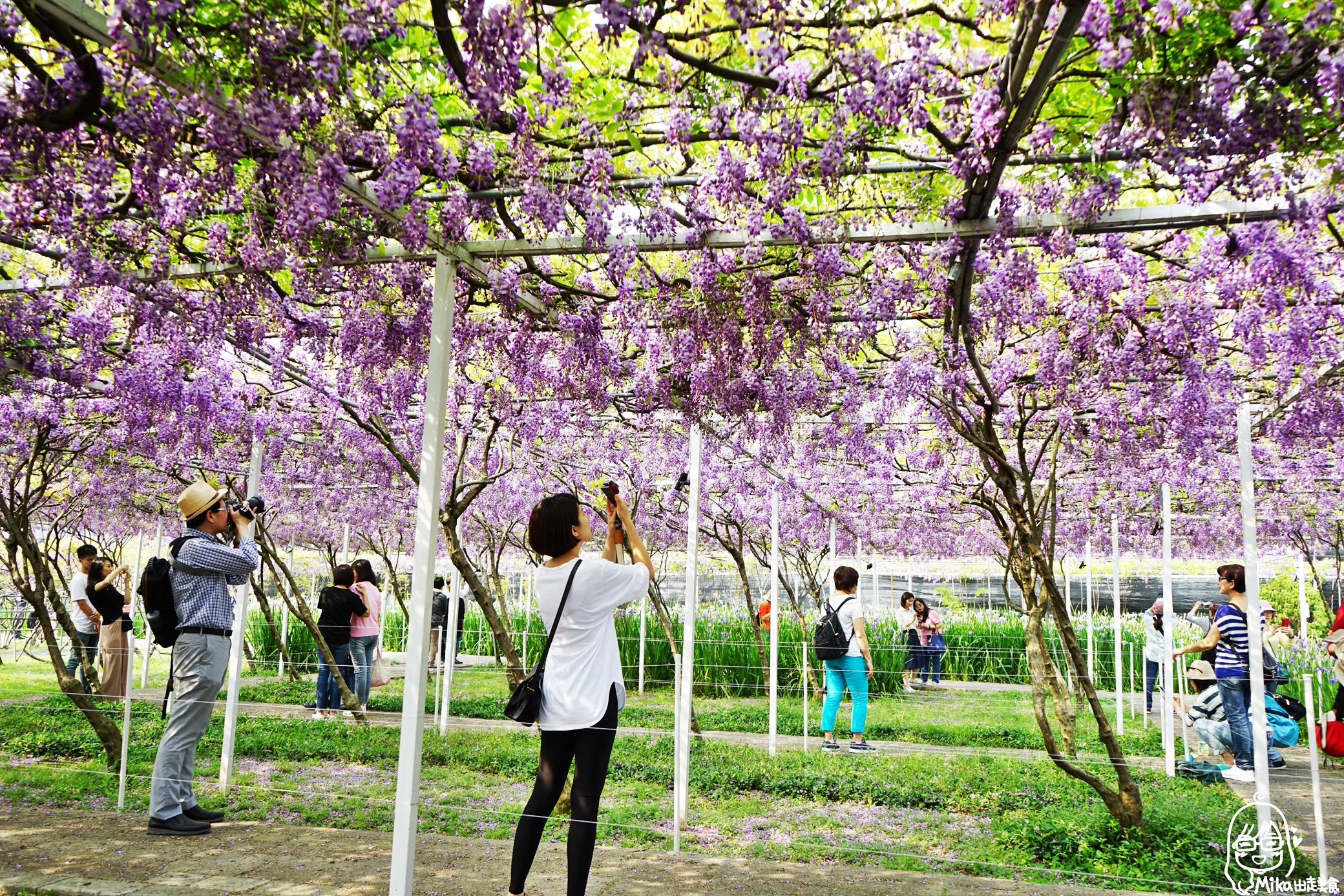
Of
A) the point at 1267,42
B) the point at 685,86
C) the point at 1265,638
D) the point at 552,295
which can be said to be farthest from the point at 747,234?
the point at 1265,638

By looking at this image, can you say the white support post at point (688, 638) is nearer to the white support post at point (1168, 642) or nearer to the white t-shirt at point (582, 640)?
the white t-shirt at point (582, 640)

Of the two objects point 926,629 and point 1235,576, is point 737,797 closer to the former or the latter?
point 1235,576

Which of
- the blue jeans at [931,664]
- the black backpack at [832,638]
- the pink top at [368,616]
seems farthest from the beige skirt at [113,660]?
the blue jeans at [931,664]

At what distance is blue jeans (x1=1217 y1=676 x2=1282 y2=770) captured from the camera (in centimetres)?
586

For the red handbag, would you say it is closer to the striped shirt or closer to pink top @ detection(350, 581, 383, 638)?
the striped shirt

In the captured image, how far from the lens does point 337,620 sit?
784 centimetres

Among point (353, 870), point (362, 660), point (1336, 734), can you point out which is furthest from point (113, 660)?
point (1336, 734)

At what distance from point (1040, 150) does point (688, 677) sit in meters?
2.74

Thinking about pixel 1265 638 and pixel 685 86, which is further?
pixel 1265 638

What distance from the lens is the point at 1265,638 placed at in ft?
23.1

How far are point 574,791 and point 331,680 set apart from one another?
614cm

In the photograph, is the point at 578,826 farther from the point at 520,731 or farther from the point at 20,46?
the point at 520,731

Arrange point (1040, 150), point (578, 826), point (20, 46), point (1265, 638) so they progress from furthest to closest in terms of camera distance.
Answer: point (1265, 638), point (1040, 150), point (578, 826), point (20, 46)

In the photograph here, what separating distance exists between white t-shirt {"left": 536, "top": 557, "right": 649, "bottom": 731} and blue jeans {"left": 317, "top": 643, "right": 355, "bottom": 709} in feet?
17.8
